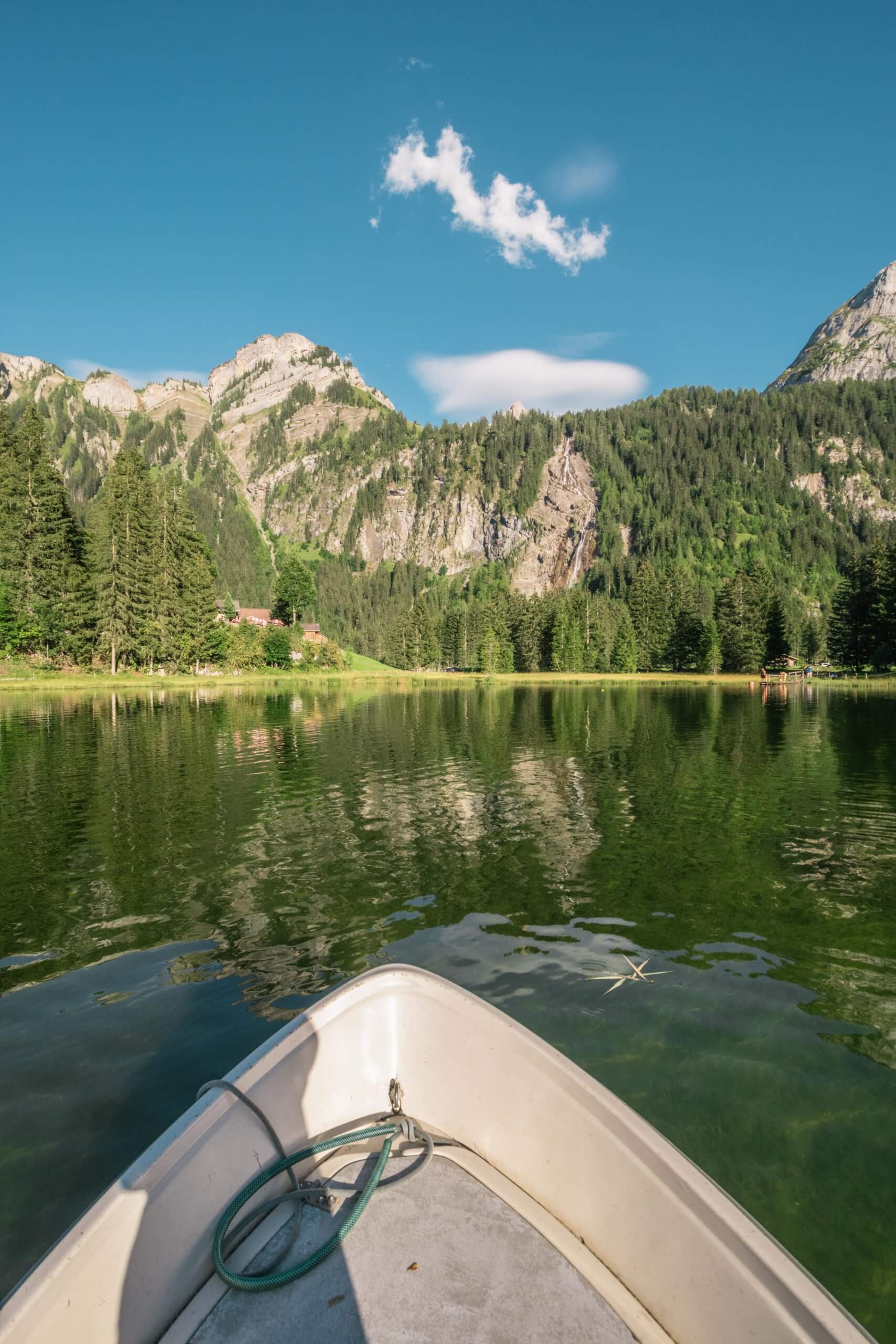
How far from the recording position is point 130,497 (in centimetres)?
9088

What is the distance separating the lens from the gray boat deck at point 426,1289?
3.59 metres

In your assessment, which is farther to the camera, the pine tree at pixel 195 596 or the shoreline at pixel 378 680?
the pine tree at pixel 195 596

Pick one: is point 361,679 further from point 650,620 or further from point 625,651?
point 650,620

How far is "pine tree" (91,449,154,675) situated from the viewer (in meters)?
84.7

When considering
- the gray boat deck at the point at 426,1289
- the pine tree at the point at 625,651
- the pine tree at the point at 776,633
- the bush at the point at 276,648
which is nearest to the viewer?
the gray boat deck at the point at 426,1289

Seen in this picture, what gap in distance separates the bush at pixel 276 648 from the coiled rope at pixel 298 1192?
11222 centimetres

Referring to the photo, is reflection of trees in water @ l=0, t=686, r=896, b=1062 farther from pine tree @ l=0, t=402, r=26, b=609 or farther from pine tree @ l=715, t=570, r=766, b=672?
pine tree @ l=715, t=570, r=766, b=672

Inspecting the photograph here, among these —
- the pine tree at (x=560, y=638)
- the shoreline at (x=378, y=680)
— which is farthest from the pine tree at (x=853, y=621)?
the pine tree at (x=560, y=638)

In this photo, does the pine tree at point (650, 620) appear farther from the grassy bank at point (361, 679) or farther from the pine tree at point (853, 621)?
the pine tree at point (853, 621)

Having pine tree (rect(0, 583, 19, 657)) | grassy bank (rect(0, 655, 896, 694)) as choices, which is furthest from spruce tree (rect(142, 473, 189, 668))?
pine tree (rect(0, 583, 19, 657))

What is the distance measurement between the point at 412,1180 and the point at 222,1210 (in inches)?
50.6

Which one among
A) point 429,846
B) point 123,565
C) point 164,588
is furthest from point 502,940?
point 164,588

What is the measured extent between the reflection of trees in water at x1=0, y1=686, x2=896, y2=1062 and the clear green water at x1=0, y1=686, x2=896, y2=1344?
0.08 meters

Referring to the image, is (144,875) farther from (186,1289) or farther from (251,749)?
(251,749)
